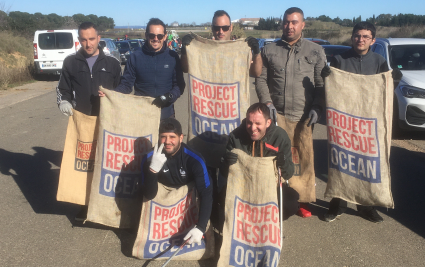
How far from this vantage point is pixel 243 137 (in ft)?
11.8

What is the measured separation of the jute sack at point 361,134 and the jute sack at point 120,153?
1.75m

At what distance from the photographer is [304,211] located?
14.0 ft

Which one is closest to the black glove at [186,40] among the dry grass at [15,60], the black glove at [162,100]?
the black glove at [162,100]

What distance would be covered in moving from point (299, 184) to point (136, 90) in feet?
6.41

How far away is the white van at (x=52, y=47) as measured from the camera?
654 inches

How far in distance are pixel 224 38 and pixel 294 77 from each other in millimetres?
804

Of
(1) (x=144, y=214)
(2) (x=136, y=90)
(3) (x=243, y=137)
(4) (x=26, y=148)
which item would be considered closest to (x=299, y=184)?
(3) (x=243, y=137)

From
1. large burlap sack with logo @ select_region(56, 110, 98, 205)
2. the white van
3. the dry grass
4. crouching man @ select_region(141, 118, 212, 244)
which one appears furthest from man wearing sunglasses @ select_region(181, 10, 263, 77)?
the white van

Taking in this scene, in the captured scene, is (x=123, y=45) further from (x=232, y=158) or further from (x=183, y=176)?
(x=232, y=158)

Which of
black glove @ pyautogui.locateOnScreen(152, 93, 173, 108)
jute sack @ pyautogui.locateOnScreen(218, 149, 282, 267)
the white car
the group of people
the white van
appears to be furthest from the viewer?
the white van

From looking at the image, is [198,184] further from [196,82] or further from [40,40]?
[40,40]

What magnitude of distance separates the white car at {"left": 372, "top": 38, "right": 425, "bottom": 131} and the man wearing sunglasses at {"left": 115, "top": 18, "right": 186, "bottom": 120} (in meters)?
4.95

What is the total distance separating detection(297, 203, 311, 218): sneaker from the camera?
4.25 m

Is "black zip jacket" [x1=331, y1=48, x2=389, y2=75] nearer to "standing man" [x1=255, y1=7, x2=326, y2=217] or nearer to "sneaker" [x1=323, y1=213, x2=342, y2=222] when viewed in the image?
"standing man" [x1=255, y1=7, x2=326, y2=217]
